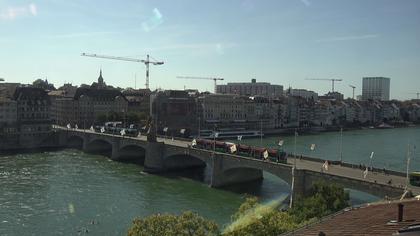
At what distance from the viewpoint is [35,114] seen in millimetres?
106062

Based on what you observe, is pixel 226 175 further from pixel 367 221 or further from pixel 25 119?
pixel 25 119

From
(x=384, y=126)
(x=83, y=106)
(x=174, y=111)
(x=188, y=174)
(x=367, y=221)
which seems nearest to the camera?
(x=367, y=221)

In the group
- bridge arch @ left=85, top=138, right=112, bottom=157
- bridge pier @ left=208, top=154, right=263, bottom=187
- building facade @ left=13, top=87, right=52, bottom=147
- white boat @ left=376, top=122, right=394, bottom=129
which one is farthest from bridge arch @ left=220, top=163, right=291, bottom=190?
white boat @ left=376, top=122, right=394, bottom=129

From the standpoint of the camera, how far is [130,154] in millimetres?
76688

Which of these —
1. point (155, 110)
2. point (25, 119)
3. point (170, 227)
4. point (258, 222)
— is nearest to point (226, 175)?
point (258, 222)

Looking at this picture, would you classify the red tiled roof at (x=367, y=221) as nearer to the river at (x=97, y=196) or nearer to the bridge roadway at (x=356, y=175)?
the bridge roadway at (x=356, y=175)

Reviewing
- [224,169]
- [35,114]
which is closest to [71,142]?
[35,114]

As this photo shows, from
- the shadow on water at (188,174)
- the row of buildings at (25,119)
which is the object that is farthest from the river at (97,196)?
the row of buildings at (25,119)

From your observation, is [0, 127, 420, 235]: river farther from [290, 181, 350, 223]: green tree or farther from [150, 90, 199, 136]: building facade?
[150, 90, 199, 136]: building facade

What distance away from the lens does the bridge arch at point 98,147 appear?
84562mm

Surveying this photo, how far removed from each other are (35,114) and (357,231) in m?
102

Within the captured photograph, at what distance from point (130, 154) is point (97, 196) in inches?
1147

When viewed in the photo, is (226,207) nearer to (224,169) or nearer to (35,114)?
(224,169)

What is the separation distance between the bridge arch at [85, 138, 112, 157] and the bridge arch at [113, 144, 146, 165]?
24.4 ft
